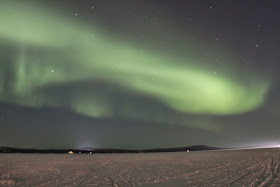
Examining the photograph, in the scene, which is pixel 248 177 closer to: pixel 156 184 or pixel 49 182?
pixel 156 184

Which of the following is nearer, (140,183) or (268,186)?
(268,186)

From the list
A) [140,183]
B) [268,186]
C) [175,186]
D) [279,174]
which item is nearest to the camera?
[268,186]

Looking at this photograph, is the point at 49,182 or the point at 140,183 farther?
the point at 49,182

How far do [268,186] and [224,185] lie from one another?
1080 millimetres

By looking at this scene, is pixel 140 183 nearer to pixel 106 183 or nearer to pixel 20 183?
pixel 106 183

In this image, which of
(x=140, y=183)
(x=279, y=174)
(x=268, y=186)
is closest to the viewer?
(x=268, y=186)

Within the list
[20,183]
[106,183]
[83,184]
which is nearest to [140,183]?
[106,183]

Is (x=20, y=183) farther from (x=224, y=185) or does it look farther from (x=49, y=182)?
(x=224, y=185)

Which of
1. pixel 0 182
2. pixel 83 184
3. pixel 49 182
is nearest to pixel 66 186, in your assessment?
pixel 83 184

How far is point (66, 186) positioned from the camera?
24.8 ft

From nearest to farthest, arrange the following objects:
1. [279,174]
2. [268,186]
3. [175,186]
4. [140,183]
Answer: [268,186] < [175,186] < [140,183] < [279,174]

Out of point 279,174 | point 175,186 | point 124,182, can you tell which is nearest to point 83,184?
point 124,182

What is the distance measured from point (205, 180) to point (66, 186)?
4195 mm

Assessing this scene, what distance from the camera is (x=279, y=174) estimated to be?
824 centimetres
